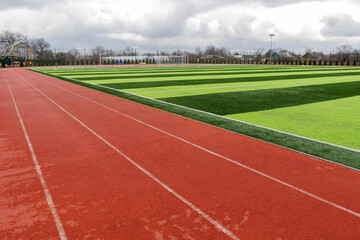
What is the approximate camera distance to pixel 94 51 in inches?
3098

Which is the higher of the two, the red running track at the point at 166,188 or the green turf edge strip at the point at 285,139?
the green turf edge strip at the point at 285,139

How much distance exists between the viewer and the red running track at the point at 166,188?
352cm

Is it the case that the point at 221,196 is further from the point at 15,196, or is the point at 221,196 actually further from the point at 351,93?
the point at 351,93

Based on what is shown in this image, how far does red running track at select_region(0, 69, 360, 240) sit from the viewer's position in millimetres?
3523

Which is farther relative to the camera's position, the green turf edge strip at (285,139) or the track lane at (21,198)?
the green turf edge strip at (285,139)

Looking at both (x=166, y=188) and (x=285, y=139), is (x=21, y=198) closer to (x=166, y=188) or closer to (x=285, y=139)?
(x=166, y=188)

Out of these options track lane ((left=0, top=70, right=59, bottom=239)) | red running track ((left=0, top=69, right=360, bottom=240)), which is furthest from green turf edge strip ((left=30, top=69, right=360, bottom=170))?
track lane ((left=0, top=70, right=59, bottom=239))

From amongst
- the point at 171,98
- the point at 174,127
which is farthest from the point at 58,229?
the point at 171,98

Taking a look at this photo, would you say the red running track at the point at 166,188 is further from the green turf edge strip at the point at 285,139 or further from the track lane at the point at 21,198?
the green turf edge strip at the point at 285,139

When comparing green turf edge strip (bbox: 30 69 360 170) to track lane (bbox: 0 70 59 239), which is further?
green turf edge strip (bbox: 30 69 360 170)

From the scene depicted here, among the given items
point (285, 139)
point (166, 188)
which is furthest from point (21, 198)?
point (285, 139)

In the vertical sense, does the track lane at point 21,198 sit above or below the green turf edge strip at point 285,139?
below

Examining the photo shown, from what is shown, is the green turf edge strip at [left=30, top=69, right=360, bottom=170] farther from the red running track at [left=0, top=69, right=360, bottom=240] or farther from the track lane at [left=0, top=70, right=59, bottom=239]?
the track lane at [left=0, top=70, right=59, bottom=239]

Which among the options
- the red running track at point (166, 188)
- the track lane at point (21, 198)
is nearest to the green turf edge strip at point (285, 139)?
the red running track at point (166, 188)
